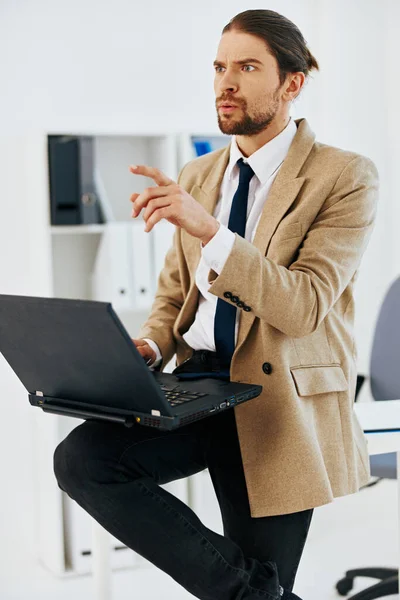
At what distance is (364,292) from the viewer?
4184 millimetres

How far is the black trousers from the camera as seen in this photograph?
1.67 metres

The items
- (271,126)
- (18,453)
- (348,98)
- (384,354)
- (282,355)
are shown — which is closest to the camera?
(282,355)

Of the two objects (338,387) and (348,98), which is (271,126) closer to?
(338,387)

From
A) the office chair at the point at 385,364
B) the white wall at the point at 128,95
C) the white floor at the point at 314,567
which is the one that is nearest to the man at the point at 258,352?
the office chair at the point at 385,364

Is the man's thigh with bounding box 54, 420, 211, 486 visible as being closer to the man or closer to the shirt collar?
the man

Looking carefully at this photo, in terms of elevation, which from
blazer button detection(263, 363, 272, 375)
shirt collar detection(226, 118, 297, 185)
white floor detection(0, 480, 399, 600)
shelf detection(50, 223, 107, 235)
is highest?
shirt collar detection(226, 118, 297, 185)

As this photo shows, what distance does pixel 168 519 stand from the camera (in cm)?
168

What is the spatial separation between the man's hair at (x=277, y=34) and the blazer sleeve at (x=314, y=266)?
0.26m

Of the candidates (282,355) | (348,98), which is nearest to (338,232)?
(282,355)

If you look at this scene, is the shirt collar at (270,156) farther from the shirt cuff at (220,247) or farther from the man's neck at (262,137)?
the shirt cuff at (220,247)

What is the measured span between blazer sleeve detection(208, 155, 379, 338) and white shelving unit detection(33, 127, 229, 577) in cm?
143

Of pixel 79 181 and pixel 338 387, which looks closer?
pixel 338 387

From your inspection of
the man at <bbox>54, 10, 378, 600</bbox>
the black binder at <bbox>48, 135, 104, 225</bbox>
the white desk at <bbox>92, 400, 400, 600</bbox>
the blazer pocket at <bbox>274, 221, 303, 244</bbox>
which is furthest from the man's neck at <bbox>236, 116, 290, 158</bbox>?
the black binder at <bbox>48, 135, 104, 225</bbox>

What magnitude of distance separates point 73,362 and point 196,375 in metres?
0.32
